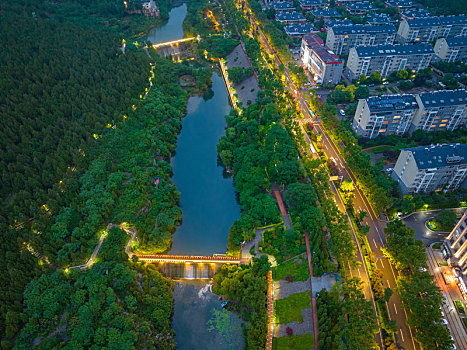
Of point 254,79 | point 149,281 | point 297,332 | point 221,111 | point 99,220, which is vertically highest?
point 254,79

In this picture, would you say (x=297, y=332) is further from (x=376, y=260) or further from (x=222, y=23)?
(x=222, y=23)

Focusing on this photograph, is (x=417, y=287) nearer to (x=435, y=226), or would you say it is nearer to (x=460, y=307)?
(x=460, y=307)

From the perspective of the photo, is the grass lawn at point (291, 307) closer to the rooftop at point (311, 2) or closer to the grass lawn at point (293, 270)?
the grass lawn at point (293, 270)

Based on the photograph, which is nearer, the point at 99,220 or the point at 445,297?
the point at 445,297

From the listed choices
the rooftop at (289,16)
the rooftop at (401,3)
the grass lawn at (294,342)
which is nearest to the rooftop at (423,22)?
the rooftop at (401,3)

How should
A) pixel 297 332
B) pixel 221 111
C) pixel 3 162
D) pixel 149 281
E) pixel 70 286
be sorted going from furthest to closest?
1. pixel 221 111
2. pixel 3 162
3. pixel 149 281
4. pixel 70 286
5. pixel 297 332

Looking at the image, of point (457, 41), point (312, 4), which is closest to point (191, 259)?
point (457, 41)

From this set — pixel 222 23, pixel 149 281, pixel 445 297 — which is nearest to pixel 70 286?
pixel 149 281
